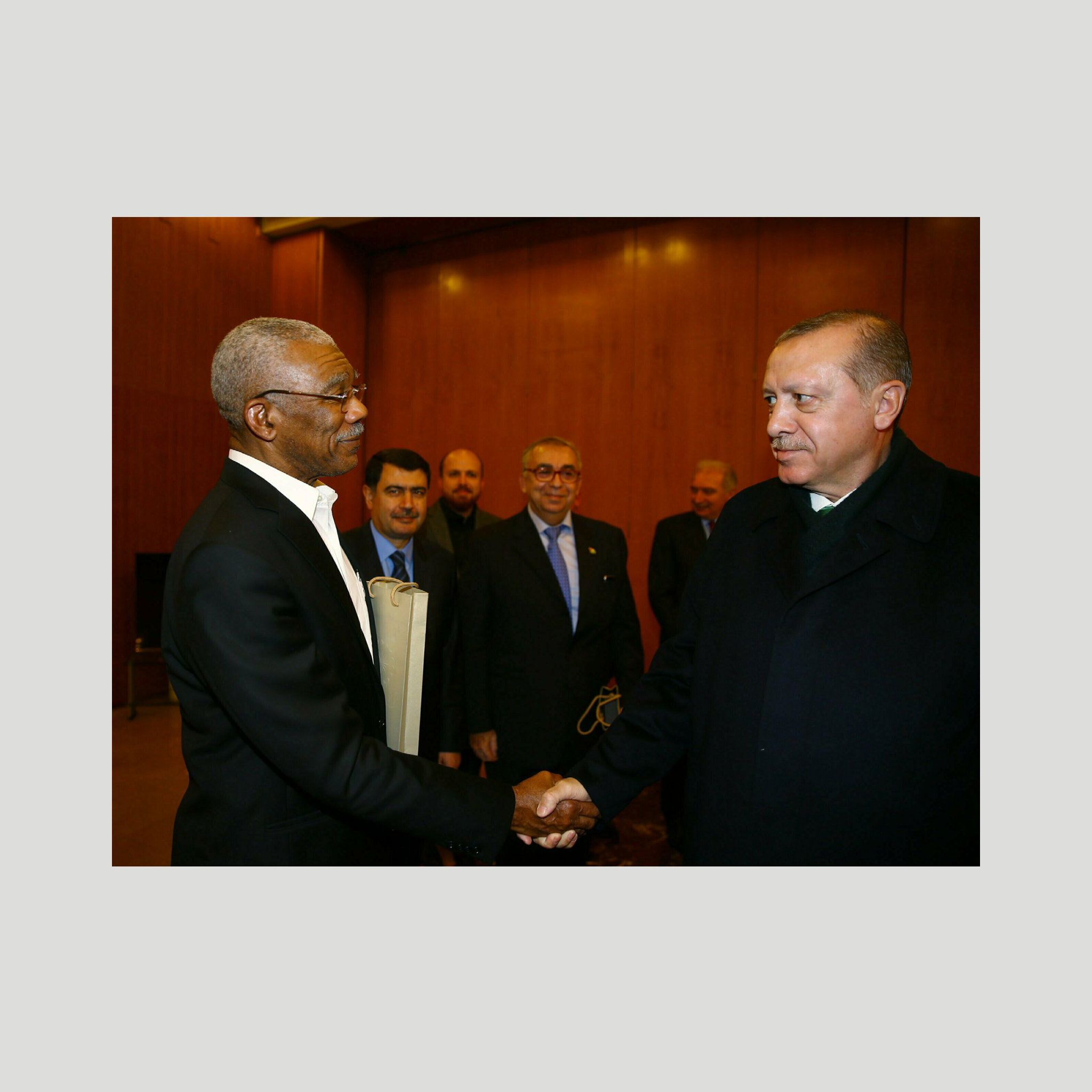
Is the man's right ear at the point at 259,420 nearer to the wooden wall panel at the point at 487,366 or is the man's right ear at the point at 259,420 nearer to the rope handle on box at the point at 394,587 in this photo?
the rope handle on box at the point at 394,587

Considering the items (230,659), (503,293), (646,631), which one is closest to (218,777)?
(230,659)

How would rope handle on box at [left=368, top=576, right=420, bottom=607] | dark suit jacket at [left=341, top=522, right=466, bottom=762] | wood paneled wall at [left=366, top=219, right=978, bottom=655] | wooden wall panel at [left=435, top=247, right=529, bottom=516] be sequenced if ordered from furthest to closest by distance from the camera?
wooden wall panel at [left=435, top=247, right=529, bottom=516], wood paneled wall at [left=366, top=219, right=978, bottom=655], dark suit jacket at [left=341, top=522, right=466, bottom=762], rope handle on box at [left=368, top=576, right=420, bottom=607]

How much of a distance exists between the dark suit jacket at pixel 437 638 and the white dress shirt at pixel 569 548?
443mm

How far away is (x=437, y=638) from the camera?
286 cm

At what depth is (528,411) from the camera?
22.4ft

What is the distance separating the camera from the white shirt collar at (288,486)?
1.53 meters

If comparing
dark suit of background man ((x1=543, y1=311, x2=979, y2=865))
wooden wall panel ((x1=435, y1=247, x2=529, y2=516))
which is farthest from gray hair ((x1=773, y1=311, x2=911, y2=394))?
wooden wall panel ((x1=435, y1=247, x2=529, y2=516))

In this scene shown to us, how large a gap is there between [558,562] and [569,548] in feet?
0.35

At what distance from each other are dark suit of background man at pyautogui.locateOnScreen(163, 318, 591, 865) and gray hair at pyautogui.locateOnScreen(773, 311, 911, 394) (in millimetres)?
1083

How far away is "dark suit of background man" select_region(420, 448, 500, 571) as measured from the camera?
451 centimetres

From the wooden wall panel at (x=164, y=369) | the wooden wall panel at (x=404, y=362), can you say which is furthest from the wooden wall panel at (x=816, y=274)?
the wooden wall panel at (x=164, y=369)

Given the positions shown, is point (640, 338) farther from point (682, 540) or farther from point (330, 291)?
point (330, 291)

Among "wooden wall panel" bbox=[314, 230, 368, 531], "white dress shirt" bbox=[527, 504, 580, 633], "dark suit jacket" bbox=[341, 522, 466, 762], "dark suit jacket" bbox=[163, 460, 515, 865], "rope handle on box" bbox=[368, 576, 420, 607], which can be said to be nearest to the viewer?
"dark suit jacket" bbox=[163, 460, 515, 865]

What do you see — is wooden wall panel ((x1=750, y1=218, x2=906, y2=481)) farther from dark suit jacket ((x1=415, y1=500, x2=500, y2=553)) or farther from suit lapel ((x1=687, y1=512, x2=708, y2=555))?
dark suit jacket ((x1=415, y1=500, x2=500, y2=553))
